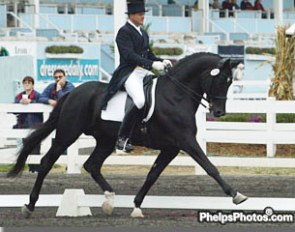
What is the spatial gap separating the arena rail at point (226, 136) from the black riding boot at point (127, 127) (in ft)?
17.0

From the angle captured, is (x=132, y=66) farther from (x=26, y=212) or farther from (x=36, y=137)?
(x=26, y=212)

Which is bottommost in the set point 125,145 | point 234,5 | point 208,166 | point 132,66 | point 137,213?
point 137,213

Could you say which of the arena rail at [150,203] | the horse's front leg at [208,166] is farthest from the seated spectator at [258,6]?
the horse's front leg at [208,166]

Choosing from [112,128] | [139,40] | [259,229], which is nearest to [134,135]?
[112,128]

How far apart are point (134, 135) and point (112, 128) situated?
304 millimetres

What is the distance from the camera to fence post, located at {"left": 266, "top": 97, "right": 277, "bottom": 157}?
17812 millimetres

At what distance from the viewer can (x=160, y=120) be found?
1180cm

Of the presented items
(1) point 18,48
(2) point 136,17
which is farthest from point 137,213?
(1) point 18,48

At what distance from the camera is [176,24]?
42500 millimetres

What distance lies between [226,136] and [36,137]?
5.66 m

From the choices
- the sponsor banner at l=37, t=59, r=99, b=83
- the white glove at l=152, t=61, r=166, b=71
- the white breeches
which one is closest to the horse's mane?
→ the white glove at l=152, t=61, r=166, b=71

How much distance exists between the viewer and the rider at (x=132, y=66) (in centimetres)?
1191

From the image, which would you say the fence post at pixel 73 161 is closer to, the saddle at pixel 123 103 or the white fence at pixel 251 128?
the white fence at pixel 251 128

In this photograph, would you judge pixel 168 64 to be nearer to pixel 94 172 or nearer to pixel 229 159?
pixel 94 172
